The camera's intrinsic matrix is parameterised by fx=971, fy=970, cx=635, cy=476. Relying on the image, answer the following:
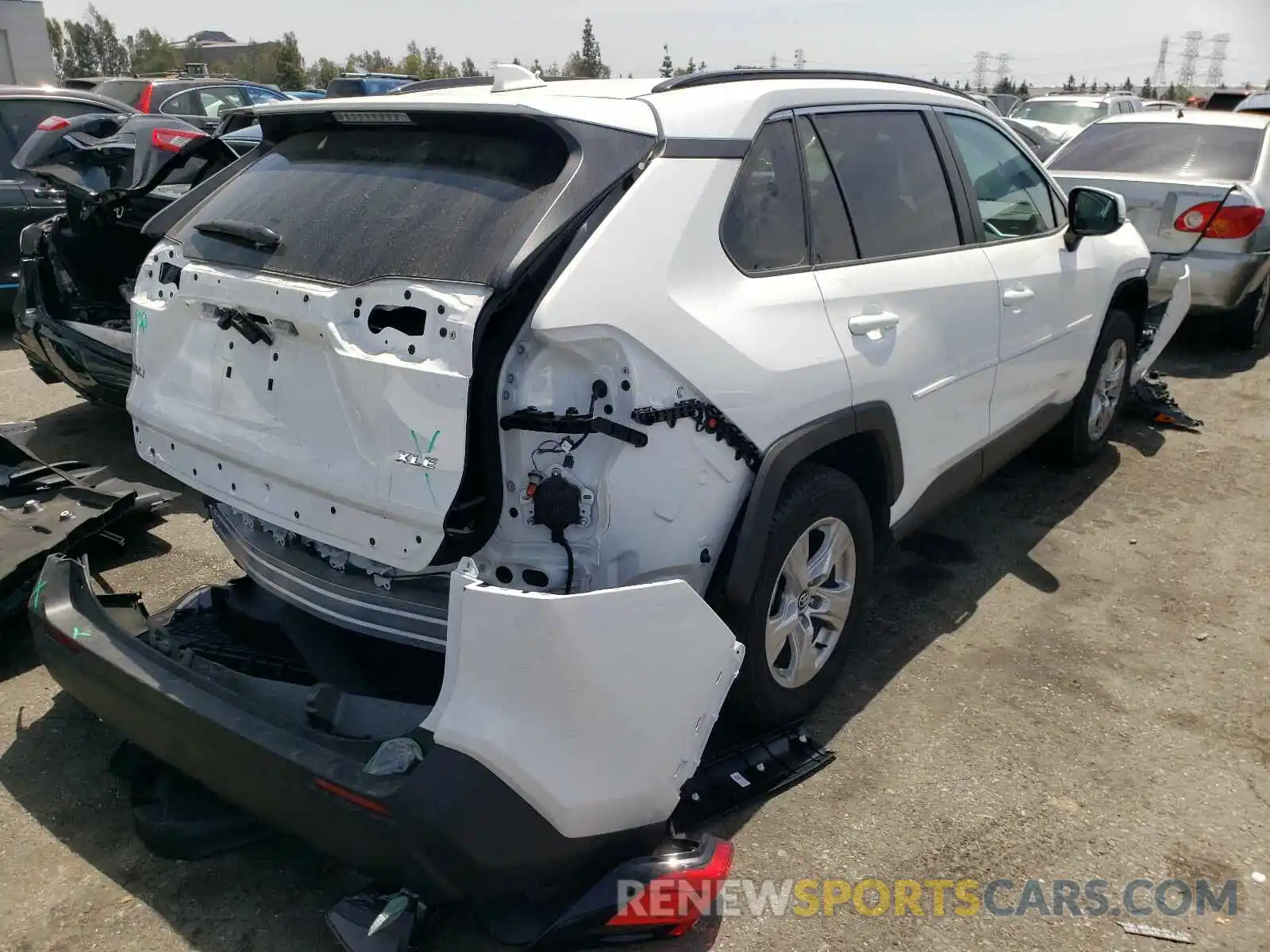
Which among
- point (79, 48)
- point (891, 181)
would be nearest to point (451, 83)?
point (891, 181)

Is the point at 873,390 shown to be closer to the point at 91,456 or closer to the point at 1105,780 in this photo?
the point at 1105,780

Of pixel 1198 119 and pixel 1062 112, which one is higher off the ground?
pixel 1198 119

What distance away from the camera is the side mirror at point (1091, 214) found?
419cm

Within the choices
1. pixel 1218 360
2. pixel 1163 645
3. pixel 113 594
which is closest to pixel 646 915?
pixel 113 594

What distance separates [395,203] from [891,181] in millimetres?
1717

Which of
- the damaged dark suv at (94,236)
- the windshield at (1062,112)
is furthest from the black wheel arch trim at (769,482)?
the windshield at (1062,112)

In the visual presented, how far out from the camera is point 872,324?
2912mm

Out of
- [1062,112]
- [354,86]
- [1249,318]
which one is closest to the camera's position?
[1249,318]

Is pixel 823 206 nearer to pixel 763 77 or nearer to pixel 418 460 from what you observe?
pixel 763 77

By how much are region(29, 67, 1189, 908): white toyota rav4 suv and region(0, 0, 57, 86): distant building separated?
3116 cm

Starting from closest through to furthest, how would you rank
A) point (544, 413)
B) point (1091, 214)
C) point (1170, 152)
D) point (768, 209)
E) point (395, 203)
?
point (544, 413) < point (395, 203) < point (768, 209) < point (1091, 214) < point (1170, 152)

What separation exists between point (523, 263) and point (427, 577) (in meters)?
0.84

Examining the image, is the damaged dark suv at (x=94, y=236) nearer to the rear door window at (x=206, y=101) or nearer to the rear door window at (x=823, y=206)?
the rear door window at (x=823, y=206)

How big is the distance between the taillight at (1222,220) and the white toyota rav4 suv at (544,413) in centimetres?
465
